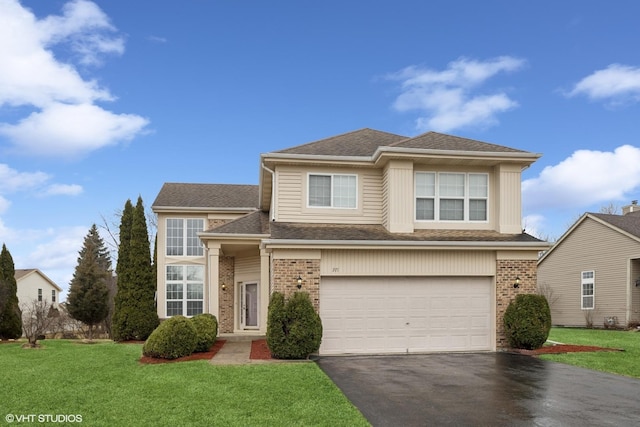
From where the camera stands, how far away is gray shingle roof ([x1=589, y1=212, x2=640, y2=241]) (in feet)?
81.9

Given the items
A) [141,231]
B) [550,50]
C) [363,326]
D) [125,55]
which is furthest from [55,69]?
[550,50]

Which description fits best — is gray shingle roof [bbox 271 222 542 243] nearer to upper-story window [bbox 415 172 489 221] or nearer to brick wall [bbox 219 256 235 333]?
upper-story window [bbox 415 172 489 221]

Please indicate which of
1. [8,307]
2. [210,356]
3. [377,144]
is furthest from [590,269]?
[8,307]

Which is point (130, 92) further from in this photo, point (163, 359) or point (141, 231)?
point (163, 359)

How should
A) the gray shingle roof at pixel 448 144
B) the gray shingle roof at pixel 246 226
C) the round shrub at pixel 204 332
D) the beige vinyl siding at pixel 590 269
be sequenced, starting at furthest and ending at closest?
the beige vinyl siding at pixel 590 269
the gray shingle roof at pixel 246 226
the gray shingle roof at pixel 448 144
the round shrub at pixel 204 332

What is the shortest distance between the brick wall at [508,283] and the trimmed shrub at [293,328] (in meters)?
5.28

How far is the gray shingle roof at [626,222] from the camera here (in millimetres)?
24970

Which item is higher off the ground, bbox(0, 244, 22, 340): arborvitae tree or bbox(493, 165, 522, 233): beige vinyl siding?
bbox(493, 165, 522, 233): beige vinyl siding

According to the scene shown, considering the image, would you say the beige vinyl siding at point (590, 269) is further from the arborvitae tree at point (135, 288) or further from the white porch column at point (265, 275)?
the arborvitae tree at point (135, 288)

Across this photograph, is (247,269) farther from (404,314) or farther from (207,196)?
(404,314)

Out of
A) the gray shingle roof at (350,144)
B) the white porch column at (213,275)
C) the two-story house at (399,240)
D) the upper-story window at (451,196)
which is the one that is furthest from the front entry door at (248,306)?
the upper-story window at (451,196)

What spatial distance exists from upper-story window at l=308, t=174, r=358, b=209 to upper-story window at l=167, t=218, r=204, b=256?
8902 mm

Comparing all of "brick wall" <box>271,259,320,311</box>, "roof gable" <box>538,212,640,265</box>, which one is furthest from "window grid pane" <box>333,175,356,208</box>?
"roof gable" <box>538,212,640,265</box>

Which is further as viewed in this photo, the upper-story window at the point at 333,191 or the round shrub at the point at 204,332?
the upper-story window at the point at 333,191
